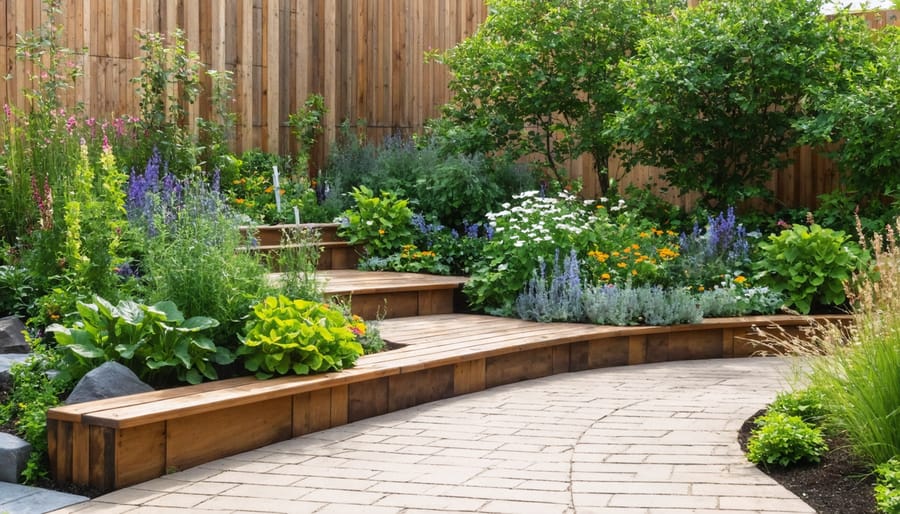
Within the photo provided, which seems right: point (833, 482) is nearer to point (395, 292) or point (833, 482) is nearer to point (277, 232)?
point (395, 292)

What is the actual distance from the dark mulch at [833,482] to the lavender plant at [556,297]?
3018 mm

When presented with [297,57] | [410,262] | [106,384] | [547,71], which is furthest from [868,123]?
[106,384]

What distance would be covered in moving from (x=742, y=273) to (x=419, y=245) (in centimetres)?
274

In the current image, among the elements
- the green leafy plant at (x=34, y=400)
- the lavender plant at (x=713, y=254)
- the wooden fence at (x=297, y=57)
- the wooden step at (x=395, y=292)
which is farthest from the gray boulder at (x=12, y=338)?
the lavender plant at (x=713, y=254)

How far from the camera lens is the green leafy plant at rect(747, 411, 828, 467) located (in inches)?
165

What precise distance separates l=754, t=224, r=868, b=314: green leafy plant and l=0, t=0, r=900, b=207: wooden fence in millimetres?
1662

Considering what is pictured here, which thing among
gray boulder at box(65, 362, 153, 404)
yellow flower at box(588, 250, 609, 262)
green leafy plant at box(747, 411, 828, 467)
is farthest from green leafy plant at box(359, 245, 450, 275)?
green leafy plant at box(747, 411, 828, 467)

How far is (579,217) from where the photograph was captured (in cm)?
839

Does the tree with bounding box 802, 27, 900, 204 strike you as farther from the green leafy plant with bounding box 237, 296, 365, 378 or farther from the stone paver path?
the green leafy plant with bounding box 237, 296, 365, 378

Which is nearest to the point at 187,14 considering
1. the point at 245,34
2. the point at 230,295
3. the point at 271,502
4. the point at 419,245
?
the point at 245,34

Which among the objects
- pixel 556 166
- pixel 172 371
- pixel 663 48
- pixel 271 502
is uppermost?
pixel 663 48

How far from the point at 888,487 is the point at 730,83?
18.3 feet

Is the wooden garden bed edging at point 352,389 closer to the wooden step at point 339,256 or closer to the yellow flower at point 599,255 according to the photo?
the yellow flower at point 599,255

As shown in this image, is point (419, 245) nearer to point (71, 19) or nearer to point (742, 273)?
point (742, 273)
